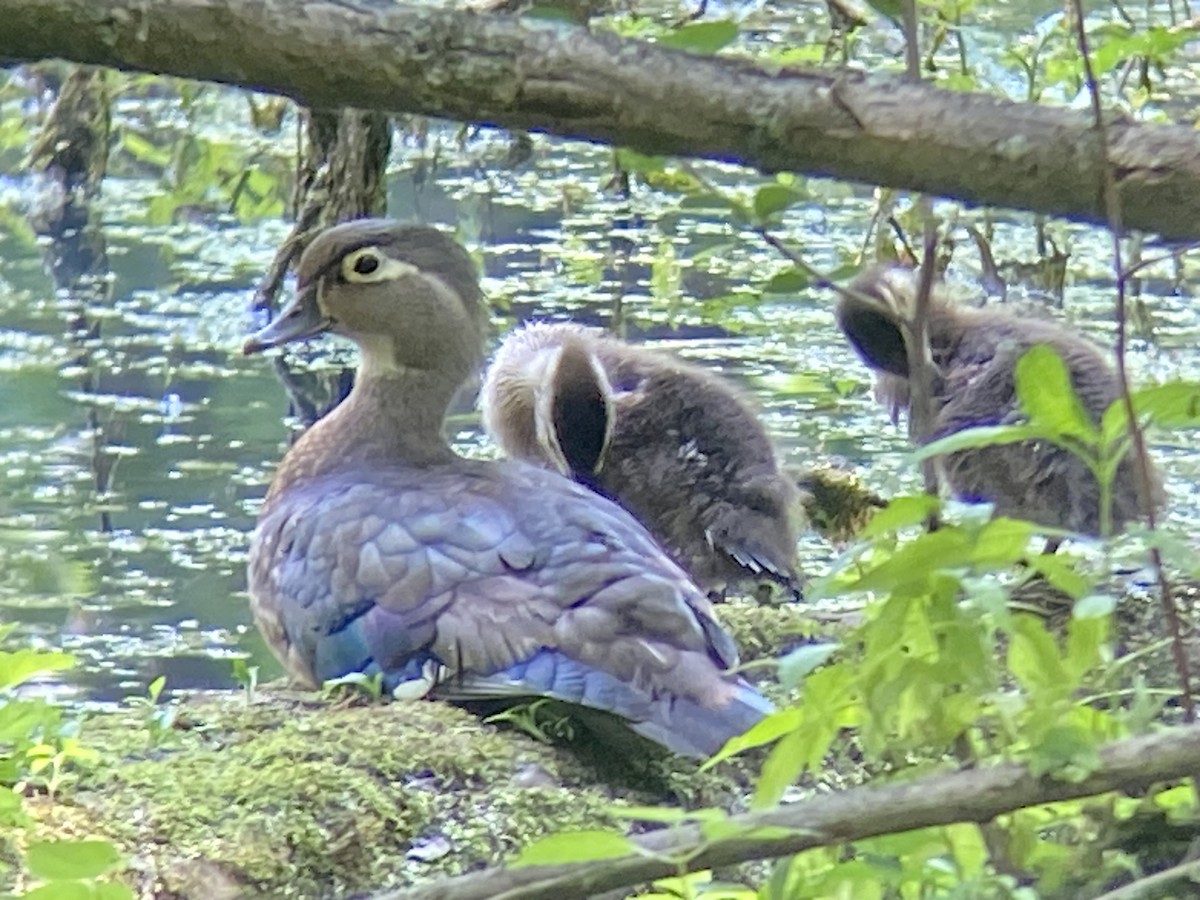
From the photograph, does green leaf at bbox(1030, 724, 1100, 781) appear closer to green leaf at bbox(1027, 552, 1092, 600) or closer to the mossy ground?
green leaf at bbox(1027, 552, 1092, 600)

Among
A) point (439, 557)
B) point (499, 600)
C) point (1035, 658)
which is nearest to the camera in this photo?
point (1035, 658)

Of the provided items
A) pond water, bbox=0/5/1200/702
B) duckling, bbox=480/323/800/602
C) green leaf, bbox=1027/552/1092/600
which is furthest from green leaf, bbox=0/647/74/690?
duckling, bbox=480/323/800/602

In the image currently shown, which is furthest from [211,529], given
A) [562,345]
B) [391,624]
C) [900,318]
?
[900,318]

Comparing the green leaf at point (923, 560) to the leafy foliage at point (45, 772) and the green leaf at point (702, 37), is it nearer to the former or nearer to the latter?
the green leaf at point (702, 37)

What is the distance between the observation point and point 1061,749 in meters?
1.04

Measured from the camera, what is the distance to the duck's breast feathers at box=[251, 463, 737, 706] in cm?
253

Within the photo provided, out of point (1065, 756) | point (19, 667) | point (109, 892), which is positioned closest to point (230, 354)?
point (19, 667)

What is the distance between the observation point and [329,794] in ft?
7.30

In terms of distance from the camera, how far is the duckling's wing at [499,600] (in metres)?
2.45

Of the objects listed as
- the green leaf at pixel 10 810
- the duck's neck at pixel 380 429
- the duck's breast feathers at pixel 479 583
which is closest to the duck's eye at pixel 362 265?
the duck's neck at pixel 380 429

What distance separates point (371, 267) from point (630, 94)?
7.65ft

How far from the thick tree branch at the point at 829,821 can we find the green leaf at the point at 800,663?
0.30 feet

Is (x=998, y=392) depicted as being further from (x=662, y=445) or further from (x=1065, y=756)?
(x=1065, y=756)

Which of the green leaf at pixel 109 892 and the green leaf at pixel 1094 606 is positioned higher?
the green leaf at pixel 1094 606
